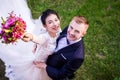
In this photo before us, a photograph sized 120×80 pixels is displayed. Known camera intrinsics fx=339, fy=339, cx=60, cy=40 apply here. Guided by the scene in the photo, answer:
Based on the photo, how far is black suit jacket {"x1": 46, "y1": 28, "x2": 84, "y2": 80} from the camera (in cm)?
318

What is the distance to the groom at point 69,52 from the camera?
3.10 metres

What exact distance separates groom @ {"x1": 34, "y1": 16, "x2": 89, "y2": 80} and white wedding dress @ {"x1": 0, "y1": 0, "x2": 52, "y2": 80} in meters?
0.36

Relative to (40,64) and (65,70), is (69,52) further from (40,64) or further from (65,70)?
(40,64)

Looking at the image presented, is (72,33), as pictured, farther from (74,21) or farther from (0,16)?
(0,16)

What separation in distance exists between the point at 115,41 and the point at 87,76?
31.5 inches

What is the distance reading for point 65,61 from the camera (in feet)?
10.9

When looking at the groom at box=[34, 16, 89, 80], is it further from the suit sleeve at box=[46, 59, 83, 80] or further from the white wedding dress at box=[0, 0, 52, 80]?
the white wedding dress at box=[0, 0, 52, 80]

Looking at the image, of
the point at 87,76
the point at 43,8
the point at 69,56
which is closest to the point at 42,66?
the point at 69,56

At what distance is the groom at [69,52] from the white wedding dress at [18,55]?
36cm

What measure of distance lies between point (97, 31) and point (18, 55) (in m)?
1.55

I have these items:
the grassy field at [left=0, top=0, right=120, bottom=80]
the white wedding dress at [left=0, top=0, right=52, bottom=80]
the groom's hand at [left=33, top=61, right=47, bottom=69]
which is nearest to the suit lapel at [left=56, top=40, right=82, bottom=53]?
the groom's hand at [left=33, top=61, right=47, bottom=69]

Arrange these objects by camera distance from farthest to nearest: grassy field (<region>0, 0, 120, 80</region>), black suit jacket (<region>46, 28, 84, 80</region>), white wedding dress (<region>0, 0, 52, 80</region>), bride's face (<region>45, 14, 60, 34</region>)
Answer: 1. grassy field (<region>0, 0, 120, 80</region>)
2. white wedding dress (<region>0, 0, 52, 80</region>)
3. bride's face (<region>45, 14, 60, 34</region>)
4. black suit jacket (<region>46, 28, 84, 80</region>)

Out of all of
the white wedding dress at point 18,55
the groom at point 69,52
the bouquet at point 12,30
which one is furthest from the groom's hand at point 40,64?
the bouquet at point 12,30

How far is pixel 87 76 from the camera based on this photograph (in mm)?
4477
